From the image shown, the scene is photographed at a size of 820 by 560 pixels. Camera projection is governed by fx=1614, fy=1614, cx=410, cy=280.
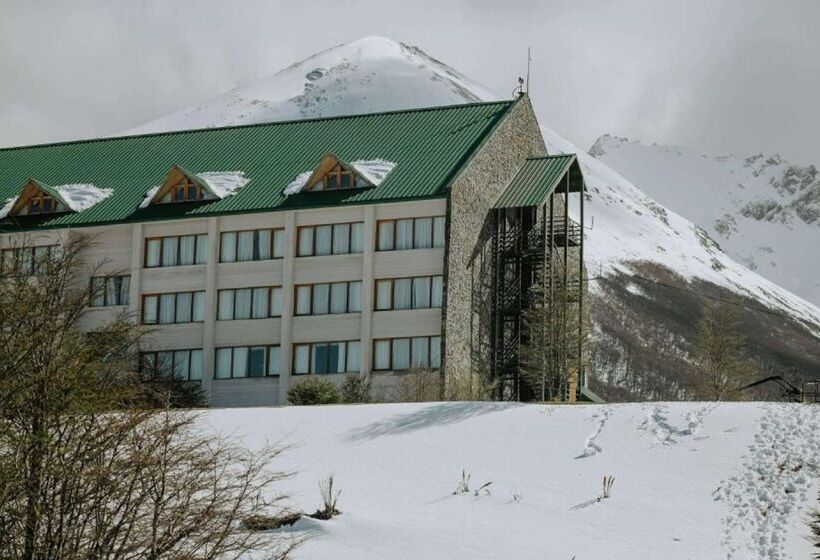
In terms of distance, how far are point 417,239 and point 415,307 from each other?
119 inches

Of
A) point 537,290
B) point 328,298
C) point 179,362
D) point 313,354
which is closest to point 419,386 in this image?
point 313,354

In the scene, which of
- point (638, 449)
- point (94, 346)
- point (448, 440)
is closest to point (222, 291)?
point (448, 440)

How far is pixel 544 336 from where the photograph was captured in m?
66.4

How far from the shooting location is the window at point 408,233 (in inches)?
2689

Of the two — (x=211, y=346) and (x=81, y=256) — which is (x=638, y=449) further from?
(x=81, y=256)

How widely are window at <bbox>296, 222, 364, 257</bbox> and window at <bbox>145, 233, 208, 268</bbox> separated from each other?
4834mm

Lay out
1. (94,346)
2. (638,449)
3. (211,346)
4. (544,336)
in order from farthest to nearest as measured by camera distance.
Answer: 1. (211,346)
2. (544,336)
3. (638,449)
4. (94,346)

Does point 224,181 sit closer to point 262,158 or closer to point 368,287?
point 262,158

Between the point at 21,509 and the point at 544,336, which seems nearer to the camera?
the point at 21,509

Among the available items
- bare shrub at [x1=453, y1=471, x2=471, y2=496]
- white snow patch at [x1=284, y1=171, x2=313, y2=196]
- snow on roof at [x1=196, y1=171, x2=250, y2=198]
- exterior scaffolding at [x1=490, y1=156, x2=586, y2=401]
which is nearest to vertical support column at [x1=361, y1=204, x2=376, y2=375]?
white snow patch at [x1=284, y1=171, x2=313, y2=196]

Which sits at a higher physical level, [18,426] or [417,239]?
[417,239]

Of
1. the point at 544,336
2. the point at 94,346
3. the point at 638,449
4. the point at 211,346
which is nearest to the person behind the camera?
the point at 94,346

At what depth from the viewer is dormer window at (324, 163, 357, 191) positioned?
232ft

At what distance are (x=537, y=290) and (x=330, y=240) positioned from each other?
9.26 m
